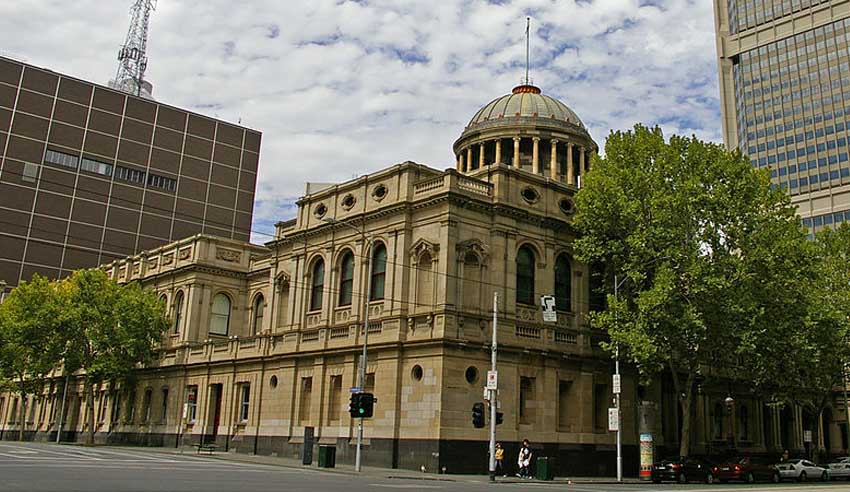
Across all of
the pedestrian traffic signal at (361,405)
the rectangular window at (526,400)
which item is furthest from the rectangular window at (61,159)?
the pedestrian traffic signal at (361,405)

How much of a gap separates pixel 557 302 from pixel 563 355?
318 centimetres

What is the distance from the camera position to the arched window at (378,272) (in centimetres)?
4178

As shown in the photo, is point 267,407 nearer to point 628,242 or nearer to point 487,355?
point 487,355

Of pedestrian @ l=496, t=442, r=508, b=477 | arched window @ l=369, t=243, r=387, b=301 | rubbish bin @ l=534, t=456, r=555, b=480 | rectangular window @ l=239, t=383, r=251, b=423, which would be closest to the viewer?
rubbish bin @ l=534, t=456, r=555, b=480

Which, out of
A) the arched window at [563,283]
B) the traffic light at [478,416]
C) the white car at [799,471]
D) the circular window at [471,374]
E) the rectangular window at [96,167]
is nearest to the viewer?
the traffic light at [478,416]

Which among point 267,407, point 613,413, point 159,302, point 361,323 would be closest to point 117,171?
point 159,302

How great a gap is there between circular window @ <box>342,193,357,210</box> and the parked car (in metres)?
22.9

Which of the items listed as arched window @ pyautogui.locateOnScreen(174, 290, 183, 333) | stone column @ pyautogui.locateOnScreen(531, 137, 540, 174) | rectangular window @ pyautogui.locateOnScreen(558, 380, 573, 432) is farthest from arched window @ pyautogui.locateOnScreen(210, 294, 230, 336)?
rectangular window @ pyautogui.locateOnScreen(558, 380, 573, 432)

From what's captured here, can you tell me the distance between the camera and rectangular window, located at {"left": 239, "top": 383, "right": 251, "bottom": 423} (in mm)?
49656

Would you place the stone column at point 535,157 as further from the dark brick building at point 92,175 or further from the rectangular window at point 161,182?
the rectangular window at point 161,182

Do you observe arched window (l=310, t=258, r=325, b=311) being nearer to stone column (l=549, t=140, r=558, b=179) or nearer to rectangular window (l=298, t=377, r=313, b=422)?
rectangular window (l=298, t=377, r=313, b=422)

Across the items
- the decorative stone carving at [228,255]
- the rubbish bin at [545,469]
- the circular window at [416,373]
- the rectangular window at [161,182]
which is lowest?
the rubbish bin at [545,469]

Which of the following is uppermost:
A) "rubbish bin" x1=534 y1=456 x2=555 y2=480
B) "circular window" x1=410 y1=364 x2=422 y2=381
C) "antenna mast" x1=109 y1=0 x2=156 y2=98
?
"antenna mast" x1=109 y1=0 x2=156 y2=98

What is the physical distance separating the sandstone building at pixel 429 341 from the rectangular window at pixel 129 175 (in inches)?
1779
